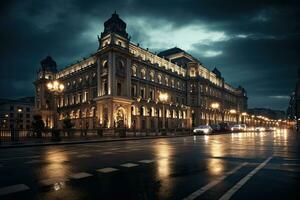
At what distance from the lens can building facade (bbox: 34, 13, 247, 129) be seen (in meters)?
55.4

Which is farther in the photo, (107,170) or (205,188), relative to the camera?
(107,170)

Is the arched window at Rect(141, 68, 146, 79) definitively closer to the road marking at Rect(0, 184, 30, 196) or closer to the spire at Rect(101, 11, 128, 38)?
the spire at Rect(101, 11, 128, 38)

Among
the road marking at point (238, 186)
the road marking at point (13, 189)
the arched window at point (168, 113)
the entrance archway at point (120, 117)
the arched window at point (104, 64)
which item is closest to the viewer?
the road marking at point (238, 186)

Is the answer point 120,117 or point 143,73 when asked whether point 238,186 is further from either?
point 143,73

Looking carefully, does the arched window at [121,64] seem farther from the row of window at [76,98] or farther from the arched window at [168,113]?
the arched window at [168,113]

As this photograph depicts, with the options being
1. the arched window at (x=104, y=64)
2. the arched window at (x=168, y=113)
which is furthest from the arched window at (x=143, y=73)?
the arched window at (x=168, y=113)

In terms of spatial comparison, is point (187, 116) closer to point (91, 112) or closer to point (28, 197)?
point (91, 112)

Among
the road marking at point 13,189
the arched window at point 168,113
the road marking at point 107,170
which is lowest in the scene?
the road marking at point 107,170

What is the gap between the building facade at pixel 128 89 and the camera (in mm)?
55438

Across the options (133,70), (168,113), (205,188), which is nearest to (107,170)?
(205,188)

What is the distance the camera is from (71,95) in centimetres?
7506

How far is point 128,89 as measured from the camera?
5769 cm

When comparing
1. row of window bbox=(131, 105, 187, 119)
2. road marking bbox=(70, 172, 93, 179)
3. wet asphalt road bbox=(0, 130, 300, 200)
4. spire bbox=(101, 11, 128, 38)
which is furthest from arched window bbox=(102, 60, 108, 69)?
road marking bbox=(70, 172, 93, 179)

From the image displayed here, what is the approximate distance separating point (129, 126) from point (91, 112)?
12398 mm
